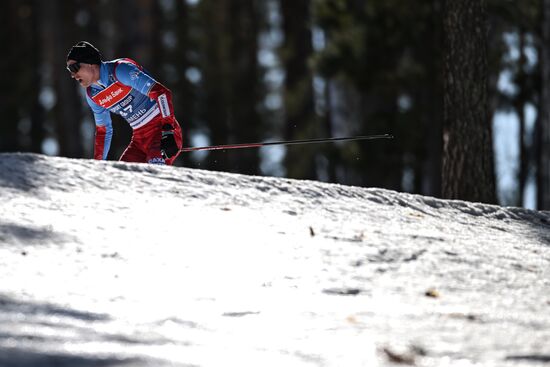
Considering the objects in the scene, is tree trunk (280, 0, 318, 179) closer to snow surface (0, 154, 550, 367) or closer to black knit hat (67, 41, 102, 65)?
black knit hat (67, 41, 102, 65)

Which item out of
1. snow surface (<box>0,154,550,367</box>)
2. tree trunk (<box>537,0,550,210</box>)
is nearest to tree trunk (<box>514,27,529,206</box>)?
tree trunk (<box>537,0,550,210</box>)

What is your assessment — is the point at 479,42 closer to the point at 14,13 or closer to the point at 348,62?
the point at 348,62

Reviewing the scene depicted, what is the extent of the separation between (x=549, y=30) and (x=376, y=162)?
3911 millimetres

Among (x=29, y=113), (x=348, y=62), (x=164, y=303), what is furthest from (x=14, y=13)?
(x=164, y=303)

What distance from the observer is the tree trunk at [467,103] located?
32.8 ft

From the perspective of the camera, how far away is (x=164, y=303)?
16.0 feet

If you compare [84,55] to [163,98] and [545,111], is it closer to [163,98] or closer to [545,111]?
[163,98]

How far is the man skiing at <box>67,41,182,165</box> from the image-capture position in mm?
8602

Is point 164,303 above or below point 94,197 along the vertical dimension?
below

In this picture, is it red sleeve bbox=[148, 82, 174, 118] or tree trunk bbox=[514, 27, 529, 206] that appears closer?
red sleeve bbox=[148, 82, 174, 118]

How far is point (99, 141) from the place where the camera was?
9320mm

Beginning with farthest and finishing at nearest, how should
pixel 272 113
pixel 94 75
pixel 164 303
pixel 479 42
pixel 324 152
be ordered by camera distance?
pixel 272 113 < pixel 324 152 < pixel 479 42 < pixel 94 75 < pixel 164 303

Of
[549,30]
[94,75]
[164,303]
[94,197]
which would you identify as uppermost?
[549,30]

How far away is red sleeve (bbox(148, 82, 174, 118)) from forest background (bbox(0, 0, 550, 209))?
297cm
